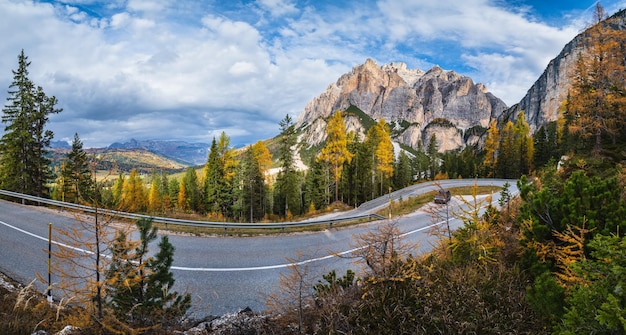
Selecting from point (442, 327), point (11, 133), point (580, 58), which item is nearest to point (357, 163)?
point (580, 58)

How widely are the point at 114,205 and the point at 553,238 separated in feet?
25.5

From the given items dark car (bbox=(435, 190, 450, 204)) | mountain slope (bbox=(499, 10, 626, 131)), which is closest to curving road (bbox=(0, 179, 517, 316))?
dark car (bbox=(435, 190, 450, 204))

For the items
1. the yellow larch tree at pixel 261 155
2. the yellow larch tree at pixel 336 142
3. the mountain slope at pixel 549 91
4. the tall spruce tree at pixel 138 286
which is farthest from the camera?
the mountain slope at pixel 549 91

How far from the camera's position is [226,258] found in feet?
35.6

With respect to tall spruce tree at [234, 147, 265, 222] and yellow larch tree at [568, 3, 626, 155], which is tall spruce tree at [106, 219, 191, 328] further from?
tall spruce tree at [234, 147, 265, 222]

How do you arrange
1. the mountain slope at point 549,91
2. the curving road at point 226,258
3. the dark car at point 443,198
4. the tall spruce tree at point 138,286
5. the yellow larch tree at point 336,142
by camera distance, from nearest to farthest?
the tall spruce tree at point 138,286, the dark car at point 443,198, the curving road at point 226,258, the yellow larch tree at point 336,142, the mountain slope at point 549,91

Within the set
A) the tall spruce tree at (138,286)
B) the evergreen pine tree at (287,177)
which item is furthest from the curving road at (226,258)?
the evergreen pine tree at (287,177)

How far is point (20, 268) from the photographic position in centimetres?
959

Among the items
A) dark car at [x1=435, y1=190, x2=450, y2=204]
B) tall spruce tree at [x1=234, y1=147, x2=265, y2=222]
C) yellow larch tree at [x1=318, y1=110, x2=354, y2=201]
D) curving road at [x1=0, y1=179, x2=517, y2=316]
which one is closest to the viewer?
dark car at [x1=435, y1=190, x2=450, y2=204]

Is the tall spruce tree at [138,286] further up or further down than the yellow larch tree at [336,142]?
further down

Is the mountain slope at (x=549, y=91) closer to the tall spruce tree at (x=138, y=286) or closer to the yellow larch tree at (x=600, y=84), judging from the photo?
the yellow larch tree at (x=600, y=84)

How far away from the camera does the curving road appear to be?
8.41m

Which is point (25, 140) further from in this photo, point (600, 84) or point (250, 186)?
point (600, 84)

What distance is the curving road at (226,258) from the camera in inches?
331
